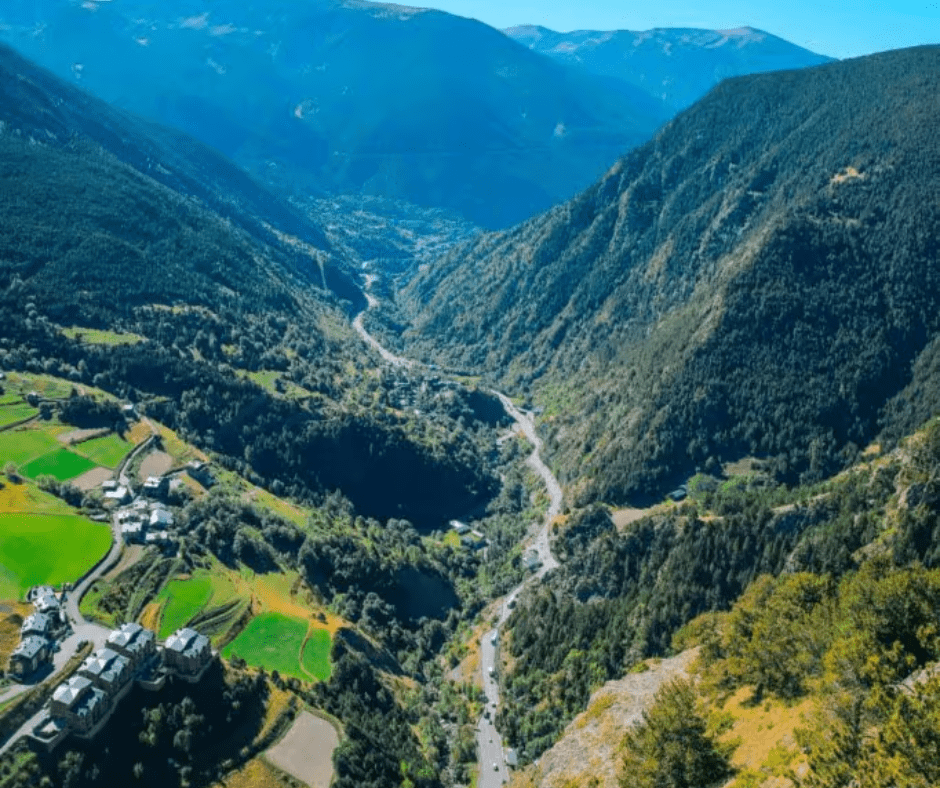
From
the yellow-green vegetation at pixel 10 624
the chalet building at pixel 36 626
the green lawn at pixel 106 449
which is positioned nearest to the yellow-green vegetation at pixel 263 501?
the green lawn at pixel 106 449

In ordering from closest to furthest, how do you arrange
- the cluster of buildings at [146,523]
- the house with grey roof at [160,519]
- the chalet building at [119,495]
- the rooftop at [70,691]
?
the rooftop at [70,691]
the cluster of buildings at [146,523]
the house with grey roof at [160,519]
the chalet building at [119,495]

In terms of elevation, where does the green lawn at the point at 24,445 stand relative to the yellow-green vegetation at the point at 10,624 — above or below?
below

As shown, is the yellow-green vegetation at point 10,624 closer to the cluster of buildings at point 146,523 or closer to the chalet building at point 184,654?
the chalet building at point 184,654

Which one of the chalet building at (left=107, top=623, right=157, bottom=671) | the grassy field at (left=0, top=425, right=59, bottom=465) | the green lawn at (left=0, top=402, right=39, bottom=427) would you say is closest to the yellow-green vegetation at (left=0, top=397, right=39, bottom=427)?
the green lawn at (left=0, top=402, right=39, bottom=427)

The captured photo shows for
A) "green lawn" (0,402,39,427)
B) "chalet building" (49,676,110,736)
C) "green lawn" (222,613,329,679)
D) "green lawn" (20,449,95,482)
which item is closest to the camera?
"chalet building" (49,676,110,736)

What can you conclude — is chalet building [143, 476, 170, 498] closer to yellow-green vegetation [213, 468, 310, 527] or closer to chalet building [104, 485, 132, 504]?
chalet building [104, 485, 132, 504]

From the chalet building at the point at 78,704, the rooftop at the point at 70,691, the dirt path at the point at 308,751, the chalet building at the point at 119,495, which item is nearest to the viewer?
the rooftop at the point at 70,691
